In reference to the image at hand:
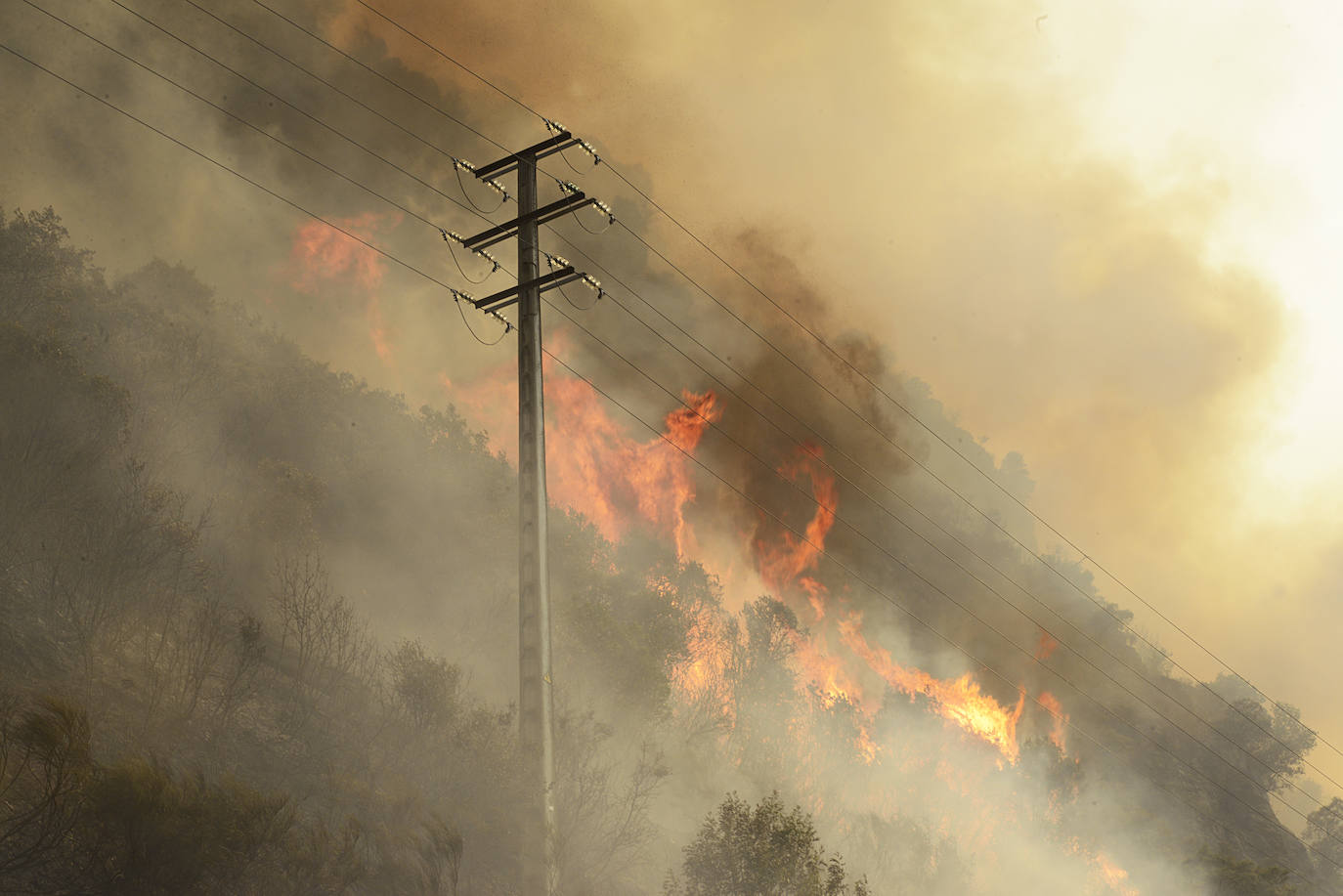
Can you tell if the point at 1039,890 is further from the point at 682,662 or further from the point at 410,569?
the point at 410,569

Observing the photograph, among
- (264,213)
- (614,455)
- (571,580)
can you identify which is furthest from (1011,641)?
(264,213)

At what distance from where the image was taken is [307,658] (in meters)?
31.8

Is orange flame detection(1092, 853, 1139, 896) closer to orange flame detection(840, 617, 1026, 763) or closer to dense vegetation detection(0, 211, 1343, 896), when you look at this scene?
orange flame detection(840, 617, 1026, 763)

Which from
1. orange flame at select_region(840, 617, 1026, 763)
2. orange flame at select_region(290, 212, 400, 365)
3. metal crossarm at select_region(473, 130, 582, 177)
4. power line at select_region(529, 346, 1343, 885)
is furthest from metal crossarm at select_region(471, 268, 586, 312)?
orange flame at select_region(840, 617, 1026, 763)

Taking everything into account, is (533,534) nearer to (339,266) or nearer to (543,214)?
(543,214)

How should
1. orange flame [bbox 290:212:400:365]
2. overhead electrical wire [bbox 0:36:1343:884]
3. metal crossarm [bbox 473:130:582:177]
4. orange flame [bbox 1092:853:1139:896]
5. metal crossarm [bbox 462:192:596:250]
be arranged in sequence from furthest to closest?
orange flame [bbox 1092:853:1139:896], orange flame [bbox 290:212:400:365], overhead electrical wire [bbox 0:36:1343:884], metal crossarm [bbox 473:130:582:177], metal crossarm [bbox 462:192:596:250]

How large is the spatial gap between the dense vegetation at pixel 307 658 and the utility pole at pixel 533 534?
4.85 meters

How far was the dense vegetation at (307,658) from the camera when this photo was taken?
20.5 metres

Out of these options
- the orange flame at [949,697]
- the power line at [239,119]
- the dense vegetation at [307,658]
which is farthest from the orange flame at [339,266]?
the orange flame at [949,697]

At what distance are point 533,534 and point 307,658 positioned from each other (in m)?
13.7

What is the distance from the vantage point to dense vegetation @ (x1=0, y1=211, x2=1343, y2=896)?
20.5 m

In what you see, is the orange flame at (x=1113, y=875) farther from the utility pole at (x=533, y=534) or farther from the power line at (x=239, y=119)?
the utility pole at (x=533, y=534)

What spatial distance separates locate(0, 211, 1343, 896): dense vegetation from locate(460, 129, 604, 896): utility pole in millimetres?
4852

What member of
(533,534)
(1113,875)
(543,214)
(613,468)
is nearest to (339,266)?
(613,468)
